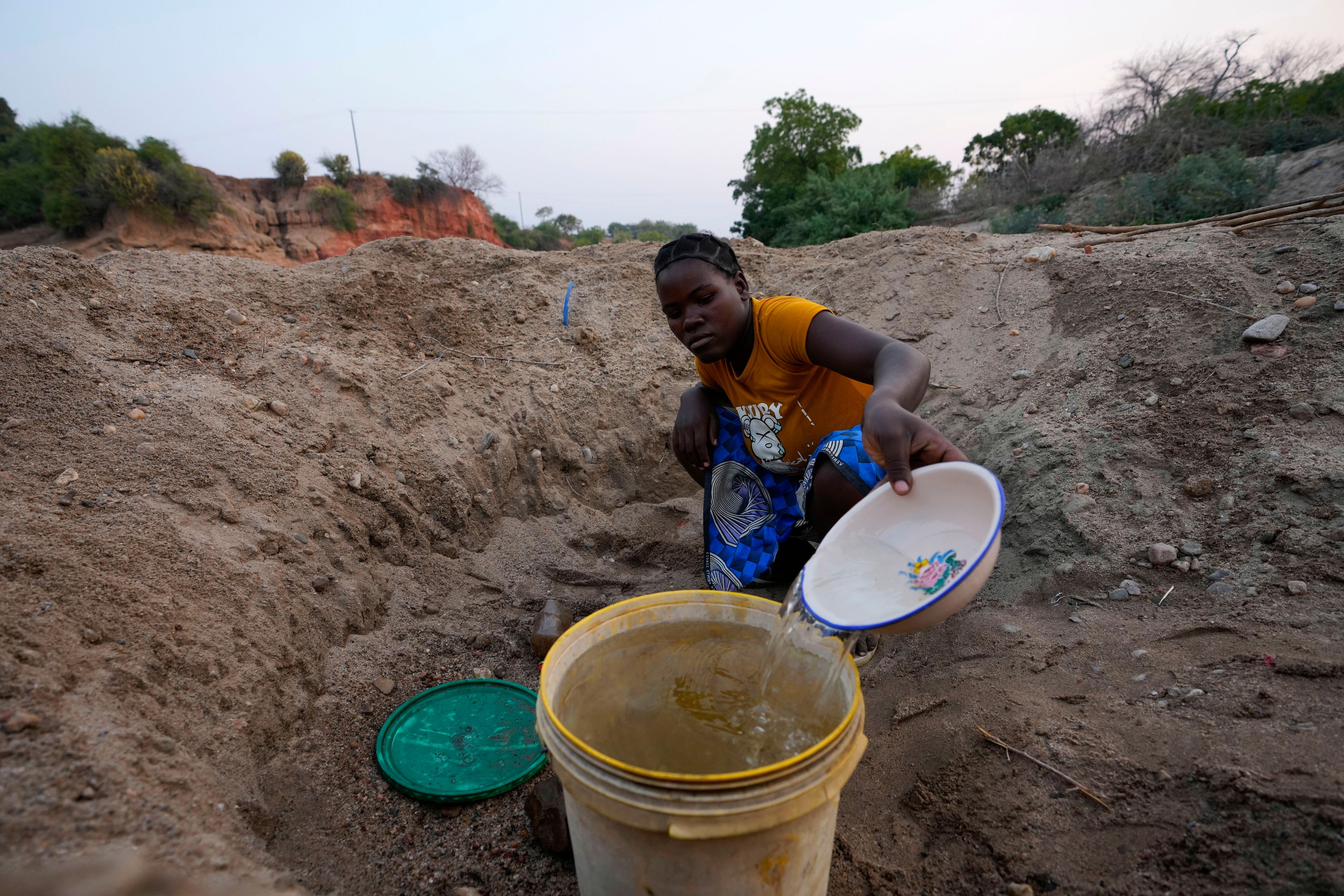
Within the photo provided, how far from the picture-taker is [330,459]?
102 inches

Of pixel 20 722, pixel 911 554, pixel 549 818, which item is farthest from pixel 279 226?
pixel 911 554

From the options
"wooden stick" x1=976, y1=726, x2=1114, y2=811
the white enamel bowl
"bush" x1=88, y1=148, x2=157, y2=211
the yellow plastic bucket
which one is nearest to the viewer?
the yellow plastic bucket

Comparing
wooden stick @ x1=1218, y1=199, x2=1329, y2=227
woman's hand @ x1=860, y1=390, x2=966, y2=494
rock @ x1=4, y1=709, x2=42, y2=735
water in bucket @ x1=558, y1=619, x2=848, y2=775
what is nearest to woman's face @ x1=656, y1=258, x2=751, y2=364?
woman's hand @ x1=860, y1=390, x2=966, y2=494

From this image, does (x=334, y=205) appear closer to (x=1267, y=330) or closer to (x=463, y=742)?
(x=463, y=742)

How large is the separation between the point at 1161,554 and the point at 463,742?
2.23 m

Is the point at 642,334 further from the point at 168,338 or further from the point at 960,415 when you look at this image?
the point at 168,338

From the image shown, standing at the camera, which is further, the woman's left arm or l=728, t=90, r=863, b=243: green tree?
l=728, t=90, r=863, b=243: green tree

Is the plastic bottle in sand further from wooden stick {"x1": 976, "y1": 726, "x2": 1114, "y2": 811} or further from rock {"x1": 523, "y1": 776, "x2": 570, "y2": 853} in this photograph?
wooden stick {"x1": 976, "y1": 726, "x2": 1114, "y2": 811}

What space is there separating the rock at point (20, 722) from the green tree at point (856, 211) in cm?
1079

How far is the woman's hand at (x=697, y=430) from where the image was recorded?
97.1 inches

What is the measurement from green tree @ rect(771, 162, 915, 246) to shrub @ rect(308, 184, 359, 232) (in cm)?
1399

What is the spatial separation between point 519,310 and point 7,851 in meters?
3.46

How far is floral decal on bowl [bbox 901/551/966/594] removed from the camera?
125 centimetres

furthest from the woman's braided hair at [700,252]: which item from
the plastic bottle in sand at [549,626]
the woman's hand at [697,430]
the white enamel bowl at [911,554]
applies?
the plastic bottle in sand at [549,626]
